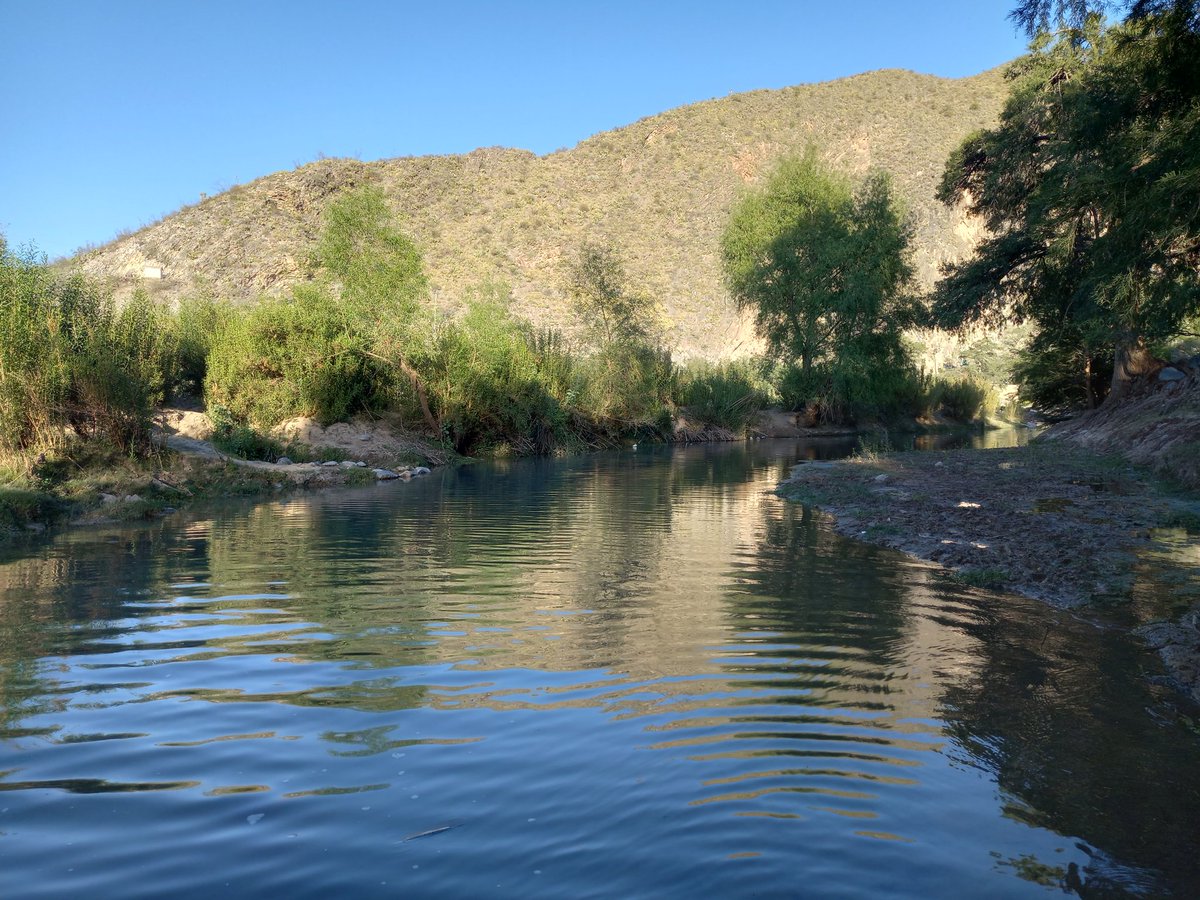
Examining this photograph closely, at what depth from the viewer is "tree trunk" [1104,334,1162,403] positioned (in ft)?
79.9

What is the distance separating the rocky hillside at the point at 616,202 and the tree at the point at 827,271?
1439cm

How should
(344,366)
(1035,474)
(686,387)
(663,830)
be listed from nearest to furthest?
(663,830), (1035,474), (344,366), (686,387)

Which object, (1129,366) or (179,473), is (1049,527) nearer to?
(179,473)

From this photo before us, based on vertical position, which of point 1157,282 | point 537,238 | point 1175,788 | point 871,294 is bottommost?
point 1175,788

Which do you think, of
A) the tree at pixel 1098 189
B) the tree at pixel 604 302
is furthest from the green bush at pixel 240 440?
the tree at pixel 604 302

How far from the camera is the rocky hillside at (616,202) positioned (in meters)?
61.6

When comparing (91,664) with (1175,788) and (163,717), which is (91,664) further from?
(1175,788)

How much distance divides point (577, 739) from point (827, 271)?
119 feet

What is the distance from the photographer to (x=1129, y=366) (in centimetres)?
2472

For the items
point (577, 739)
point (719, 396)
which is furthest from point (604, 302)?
point (577, 739)

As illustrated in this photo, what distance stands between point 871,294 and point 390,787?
119 ft

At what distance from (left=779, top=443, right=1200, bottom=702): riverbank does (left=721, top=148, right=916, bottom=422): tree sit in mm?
18904

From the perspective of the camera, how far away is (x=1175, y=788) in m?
4.21

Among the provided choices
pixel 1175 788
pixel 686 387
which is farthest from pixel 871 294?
pixel 1175 788
